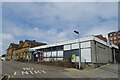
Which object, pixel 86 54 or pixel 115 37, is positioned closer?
pixel 86 54

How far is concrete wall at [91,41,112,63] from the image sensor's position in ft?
110

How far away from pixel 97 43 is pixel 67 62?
788 cm

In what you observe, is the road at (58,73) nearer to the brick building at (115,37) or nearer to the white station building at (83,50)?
the white station building at (83,50)

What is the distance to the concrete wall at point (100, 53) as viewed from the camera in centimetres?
3362

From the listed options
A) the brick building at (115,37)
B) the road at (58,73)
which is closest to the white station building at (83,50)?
the road at (58,73)

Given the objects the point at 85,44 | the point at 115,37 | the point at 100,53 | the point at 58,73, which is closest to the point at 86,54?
the point at 85,44

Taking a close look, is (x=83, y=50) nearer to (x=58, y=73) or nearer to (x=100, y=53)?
(x=100, y=53)

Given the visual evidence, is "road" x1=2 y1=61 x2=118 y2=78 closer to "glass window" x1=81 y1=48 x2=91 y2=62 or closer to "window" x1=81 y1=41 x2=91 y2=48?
"glass window" x1=81 y1=48 x2=91 y2=62

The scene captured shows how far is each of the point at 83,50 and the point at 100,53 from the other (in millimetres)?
4540

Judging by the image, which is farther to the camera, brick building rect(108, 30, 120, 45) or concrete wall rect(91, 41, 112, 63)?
brick building rect(108, 30, 120, 45)

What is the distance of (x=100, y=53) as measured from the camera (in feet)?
120

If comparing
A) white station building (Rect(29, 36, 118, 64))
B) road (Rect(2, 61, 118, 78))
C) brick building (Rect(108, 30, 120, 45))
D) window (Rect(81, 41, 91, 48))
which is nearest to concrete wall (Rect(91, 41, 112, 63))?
white station building (Rect(29, 36, 118, 64))

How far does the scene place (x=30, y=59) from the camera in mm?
60375

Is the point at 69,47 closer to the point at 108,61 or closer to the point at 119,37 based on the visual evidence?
the point at 108,61
